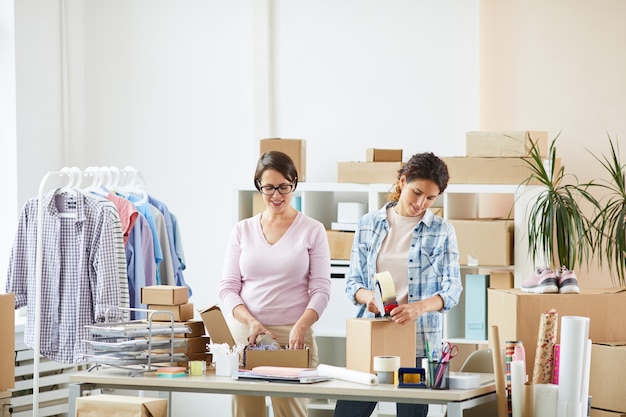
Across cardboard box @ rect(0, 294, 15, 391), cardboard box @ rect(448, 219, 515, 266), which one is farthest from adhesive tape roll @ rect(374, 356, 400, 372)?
cardboard box @ rect(448, 219, 515, 266)

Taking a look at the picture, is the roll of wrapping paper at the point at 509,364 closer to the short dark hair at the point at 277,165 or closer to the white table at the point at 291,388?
the white table at the point at 291,388

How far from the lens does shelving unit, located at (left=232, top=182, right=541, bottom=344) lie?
5.27 meters

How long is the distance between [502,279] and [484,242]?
9.1 inches

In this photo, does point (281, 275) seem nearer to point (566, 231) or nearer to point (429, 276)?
point (429, 276)

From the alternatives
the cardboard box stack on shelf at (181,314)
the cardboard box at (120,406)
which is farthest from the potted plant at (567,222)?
the cardboard box at (120,406)

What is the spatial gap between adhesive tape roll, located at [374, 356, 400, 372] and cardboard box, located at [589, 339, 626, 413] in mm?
813

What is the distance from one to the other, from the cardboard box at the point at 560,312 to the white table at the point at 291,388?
201 millimetres

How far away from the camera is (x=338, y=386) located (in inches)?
131

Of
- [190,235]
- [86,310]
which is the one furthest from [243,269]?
[190,235]

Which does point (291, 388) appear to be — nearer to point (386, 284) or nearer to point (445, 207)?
point (386, 284)

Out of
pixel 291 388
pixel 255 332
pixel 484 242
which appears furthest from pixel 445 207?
pixel 291 388

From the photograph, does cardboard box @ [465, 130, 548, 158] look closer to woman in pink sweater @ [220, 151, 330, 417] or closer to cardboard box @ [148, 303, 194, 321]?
woman in pink sweater @ [220, 151, 330, 417]

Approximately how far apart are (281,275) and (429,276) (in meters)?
0.59

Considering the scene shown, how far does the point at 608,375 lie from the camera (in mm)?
3623
